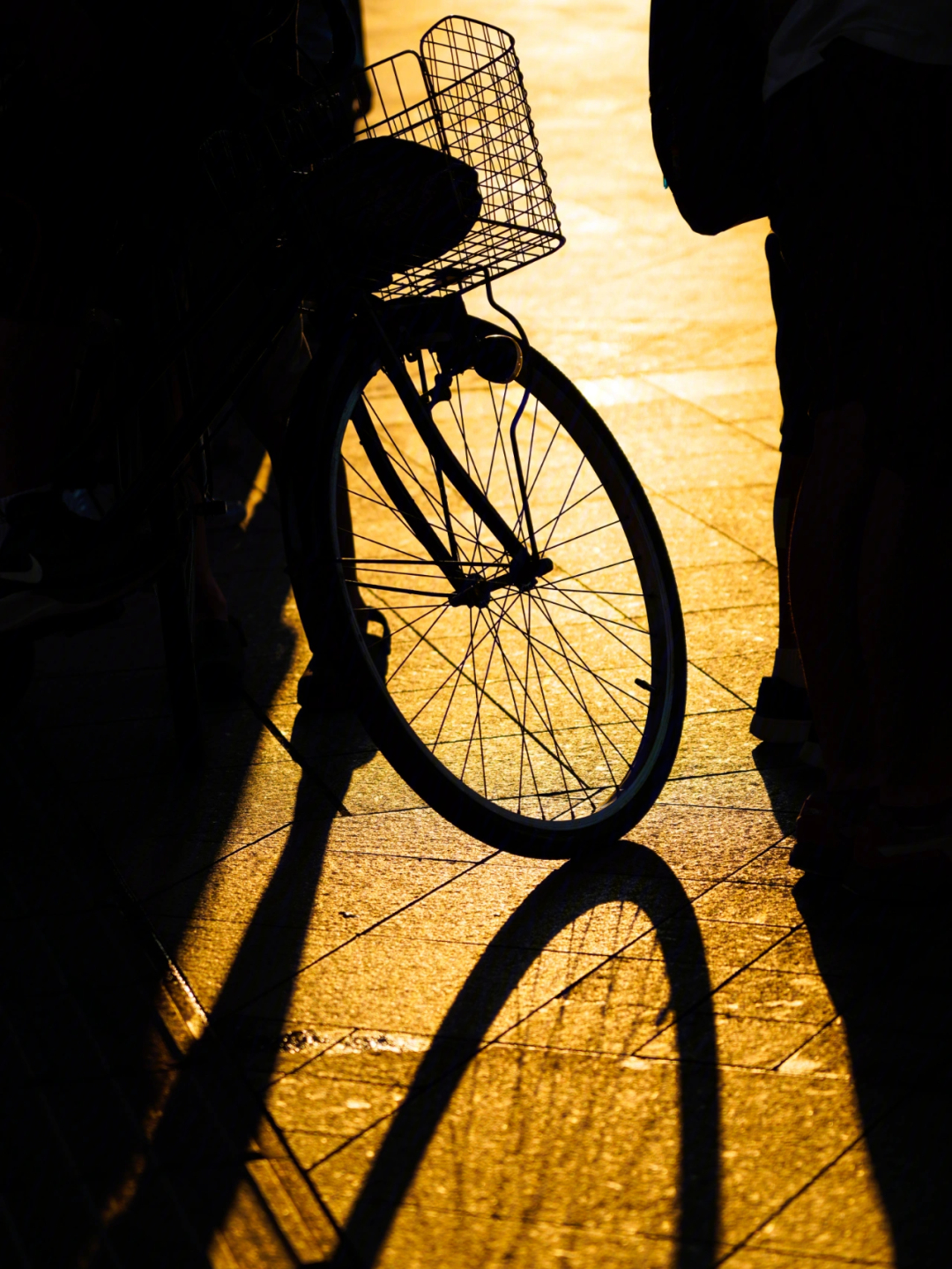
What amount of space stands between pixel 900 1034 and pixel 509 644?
1640mm

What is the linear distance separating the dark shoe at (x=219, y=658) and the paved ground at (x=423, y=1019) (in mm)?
76

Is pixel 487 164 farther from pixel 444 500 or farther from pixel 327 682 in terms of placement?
pixel 327 682

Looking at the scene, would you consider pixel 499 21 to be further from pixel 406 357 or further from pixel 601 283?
pixel 406 357

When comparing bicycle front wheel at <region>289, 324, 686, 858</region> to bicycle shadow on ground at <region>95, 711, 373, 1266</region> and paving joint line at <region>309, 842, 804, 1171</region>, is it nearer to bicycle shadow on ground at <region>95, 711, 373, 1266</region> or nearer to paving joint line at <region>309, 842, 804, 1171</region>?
paving joint line at <region>309, 842, 804, 1171</region>

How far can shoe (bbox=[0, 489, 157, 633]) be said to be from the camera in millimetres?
2906

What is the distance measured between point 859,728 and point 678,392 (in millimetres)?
3278

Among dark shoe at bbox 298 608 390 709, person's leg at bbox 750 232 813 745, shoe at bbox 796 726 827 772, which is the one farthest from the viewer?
dark shoe at bbox 298 608 390 709

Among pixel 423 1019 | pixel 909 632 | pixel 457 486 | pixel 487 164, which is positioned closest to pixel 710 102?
pixel 487 164

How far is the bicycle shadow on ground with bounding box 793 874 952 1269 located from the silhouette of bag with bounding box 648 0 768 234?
1156mm

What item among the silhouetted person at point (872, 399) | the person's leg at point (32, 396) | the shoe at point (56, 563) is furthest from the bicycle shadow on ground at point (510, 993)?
the person's leg at point (32, 396)

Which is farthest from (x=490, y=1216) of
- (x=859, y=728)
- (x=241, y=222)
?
(x=241, y=222)

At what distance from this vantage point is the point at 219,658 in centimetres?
359

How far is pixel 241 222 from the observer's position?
9.13 feet

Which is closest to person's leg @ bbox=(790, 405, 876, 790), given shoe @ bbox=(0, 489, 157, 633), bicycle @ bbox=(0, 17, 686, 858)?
→ bicycle @ bbox=(0, 17, 686, 858)
